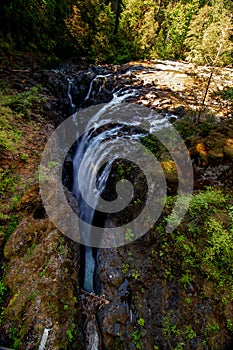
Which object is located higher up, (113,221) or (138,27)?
(138,27)

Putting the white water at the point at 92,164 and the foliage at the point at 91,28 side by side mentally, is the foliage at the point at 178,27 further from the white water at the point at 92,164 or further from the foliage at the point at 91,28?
the white water at the point at 92,164

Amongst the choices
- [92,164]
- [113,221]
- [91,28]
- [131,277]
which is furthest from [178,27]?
[131,277]

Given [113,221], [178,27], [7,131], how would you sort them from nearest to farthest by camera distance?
[113,221]
[7,131]
[178,27]

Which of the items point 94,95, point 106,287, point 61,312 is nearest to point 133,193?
point 106,287

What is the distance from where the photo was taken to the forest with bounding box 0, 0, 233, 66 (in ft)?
33.3

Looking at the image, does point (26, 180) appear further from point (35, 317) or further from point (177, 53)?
point (177, 53)

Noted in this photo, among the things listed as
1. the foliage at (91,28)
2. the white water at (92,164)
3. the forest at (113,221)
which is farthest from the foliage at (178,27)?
the white water at (92,164)

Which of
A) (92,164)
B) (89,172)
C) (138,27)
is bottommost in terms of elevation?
(89,172)

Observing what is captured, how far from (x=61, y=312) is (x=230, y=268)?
10.2 feet

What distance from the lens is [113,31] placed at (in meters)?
18.8

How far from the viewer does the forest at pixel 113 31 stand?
1014 centimetres

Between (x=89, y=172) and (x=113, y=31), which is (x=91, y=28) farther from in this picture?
(x=89, y=172)

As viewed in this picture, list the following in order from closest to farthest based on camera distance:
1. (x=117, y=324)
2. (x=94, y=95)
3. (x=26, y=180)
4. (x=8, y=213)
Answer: (x=117, y=324), (x=8, y=213), (x=26, y=180), (x=94, y=95)

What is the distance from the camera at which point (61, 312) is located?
3590 millimetres
